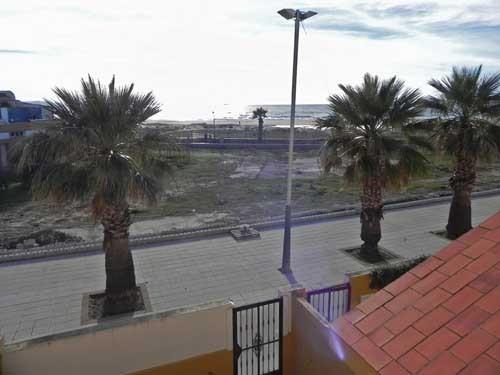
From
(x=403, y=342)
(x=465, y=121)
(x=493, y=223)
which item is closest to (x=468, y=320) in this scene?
(x=403, y=342)

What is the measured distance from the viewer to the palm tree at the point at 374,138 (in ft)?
32.3

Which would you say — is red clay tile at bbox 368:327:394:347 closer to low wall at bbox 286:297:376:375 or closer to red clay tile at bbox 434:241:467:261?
low wall at bbox 286:297:376:375

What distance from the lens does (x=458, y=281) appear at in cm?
416

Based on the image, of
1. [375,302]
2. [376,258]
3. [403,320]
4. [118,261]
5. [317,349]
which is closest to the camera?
[403,320]

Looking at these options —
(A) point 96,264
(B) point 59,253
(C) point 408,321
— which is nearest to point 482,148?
(C) point 408,321

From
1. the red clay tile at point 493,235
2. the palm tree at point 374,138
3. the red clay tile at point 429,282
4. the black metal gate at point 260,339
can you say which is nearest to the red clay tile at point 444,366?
the red clay tile at point 429,282

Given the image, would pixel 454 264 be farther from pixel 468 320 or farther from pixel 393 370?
pixel 393 370

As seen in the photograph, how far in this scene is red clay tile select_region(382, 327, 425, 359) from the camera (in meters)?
3.74

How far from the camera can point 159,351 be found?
5629mm

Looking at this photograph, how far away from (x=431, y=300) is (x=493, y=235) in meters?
1.12

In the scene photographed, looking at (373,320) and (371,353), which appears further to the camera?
(373,320)

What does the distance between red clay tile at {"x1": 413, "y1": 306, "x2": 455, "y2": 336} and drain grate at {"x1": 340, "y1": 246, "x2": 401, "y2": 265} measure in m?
7.05

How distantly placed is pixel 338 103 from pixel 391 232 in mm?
5498

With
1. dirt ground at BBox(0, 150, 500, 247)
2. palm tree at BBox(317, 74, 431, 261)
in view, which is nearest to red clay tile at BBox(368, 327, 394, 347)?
dirt ground at BBox(0, 150, 500, 247)
